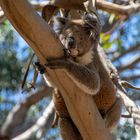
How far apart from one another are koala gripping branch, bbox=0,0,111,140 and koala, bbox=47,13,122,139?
36cm

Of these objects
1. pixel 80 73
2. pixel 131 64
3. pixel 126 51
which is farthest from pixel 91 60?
pixel 126 51

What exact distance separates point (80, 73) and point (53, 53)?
46cm

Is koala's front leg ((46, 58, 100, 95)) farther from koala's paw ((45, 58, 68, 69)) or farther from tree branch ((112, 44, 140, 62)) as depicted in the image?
tree branch ((112, 44, 140, 62))

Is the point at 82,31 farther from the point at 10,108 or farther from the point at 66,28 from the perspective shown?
the point at 10,108

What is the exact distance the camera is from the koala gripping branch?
2.33 meters

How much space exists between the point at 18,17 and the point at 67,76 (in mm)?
551

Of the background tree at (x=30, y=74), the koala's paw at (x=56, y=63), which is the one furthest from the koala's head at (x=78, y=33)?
the background tree at (x=30, y=74)

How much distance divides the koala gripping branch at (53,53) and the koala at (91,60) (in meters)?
0.36

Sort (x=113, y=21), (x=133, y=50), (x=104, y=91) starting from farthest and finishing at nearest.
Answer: (x=133, y=50) → (x=113, y=21) → (x=104, y=91)

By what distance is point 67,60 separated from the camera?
2.73 m

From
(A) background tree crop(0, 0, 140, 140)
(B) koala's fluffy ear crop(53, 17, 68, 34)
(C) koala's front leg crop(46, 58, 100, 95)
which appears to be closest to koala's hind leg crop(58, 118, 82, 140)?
(C) koala's front leg crop(46, 58, 100, 95)

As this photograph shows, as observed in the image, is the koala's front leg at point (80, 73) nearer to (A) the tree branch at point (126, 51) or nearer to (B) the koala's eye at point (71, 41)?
(B) the koala's eye at point (71, 41)

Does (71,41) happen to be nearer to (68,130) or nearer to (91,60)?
(91,60)

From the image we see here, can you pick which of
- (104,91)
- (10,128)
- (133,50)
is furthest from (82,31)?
(133,50)
